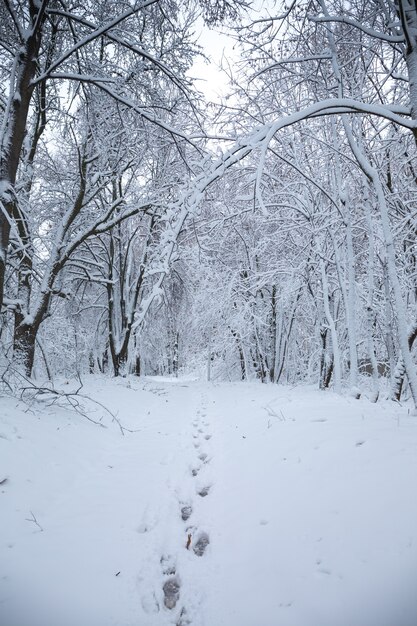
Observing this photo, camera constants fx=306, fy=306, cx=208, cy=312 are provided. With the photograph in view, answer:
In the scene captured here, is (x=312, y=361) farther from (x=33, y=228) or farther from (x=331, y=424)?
(x=33, y=228)

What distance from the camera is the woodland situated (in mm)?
3514

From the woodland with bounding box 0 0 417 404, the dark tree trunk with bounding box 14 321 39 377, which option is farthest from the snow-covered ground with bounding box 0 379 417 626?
the dark tree trunk with bounding box 14 321 39 377

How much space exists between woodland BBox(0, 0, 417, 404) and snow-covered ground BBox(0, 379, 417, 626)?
1469 mm

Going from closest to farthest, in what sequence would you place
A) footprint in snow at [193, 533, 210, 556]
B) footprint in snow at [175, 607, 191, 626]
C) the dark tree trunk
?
footprint in snow at [175, 607, 191, 626], footprint in snow at [193, 533, 210, 556], the dark tree trunk

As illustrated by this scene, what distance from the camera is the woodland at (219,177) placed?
3514 mm

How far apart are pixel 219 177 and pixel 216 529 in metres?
2.93

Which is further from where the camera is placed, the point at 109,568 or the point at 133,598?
the point at 109,568

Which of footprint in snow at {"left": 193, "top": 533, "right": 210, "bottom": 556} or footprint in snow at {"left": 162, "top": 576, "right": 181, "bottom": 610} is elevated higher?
footprint in snow at {"left": 193, "top": 533, "right": 210, "bottom": 556}

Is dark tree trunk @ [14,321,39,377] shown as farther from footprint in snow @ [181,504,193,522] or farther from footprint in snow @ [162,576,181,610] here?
footprint in snow @ [162,576,181,610]

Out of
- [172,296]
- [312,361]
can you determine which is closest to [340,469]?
[172,296]

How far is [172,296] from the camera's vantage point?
13617 millimetres

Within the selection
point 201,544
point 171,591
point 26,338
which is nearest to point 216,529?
point 201,544

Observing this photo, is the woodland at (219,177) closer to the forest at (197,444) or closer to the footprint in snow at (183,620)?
the forest at (197,444)

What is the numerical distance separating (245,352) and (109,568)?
44.2 feet
